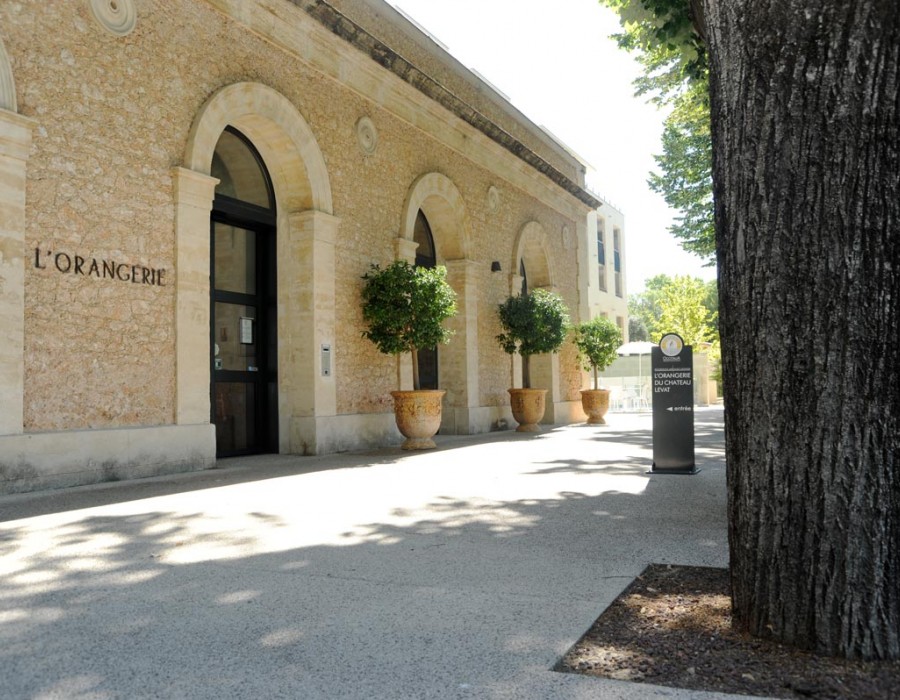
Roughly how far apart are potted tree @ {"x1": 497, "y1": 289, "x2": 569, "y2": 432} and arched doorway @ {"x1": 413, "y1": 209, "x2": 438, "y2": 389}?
5.61 ft

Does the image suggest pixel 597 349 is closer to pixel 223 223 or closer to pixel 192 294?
pixel 223 223

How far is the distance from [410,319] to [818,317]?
29.4 ft

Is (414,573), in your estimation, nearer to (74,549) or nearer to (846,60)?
(74,549)

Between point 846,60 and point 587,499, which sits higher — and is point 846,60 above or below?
above

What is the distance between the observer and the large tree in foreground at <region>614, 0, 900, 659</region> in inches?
98.6

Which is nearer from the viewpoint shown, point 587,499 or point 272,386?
point 587,499

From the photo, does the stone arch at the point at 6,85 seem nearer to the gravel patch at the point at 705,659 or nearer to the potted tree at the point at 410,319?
the potted tree at the point at 410,319

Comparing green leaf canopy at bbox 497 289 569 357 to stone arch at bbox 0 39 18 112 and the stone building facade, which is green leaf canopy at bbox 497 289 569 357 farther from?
stone arch at bbox 0 39 18 112

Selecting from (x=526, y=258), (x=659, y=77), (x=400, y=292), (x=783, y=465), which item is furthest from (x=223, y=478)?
(x=526, y=258)

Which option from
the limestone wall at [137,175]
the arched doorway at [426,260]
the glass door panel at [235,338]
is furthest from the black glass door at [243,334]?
the arched doorway at [426,260]

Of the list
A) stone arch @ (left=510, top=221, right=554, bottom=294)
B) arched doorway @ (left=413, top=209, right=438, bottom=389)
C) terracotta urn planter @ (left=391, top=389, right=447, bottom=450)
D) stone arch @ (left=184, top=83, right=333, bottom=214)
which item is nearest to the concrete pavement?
terracotta urn planter @ (left=391, top=389, right=447, bottom=450)

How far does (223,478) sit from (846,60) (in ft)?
22.6

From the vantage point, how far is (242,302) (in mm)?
→ 10836

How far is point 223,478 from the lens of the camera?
26.3ft
